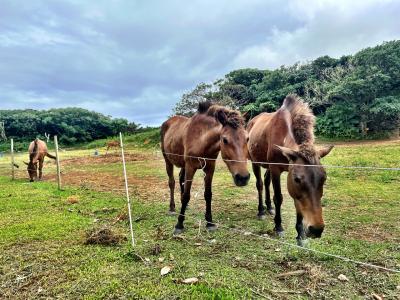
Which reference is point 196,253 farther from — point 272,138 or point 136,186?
point 136,186

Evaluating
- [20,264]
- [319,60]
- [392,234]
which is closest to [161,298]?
[20,264]

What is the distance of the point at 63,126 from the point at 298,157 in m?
55.7

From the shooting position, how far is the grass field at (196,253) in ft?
11.7

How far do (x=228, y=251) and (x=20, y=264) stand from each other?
118 inches

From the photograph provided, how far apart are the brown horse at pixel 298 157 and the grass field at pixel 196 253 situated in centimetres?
58

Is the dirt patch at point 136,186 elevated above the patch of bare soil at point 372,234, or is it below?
above

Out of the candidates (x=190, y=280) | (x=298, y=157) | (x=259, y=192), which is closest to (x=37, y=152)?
(x=259, y=192)

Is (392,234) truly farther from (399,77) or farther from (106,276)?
→ (399,77)

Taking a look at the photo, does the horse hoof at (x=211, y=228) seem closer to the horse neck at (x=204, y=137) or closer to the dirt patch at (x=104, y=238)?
the horse neck at (x=204, y=137)

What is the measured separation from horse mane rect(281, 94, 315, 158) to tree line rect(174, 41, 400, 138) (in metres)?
19.7

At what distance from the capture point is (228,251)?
4.67m

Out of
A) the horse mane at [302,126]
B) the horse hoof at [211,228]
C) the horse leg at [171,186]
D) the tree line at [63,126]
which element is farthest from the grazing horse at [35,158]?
the tree line at [63,126]

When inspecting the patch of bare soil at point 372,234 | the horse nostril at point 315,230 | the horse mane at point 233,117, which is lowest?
the patch of bare soil at point 372,234

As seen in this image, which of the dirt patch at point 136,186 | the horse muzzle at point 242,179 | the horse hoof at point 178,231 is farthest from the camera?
the dirt patch at point 136,186
